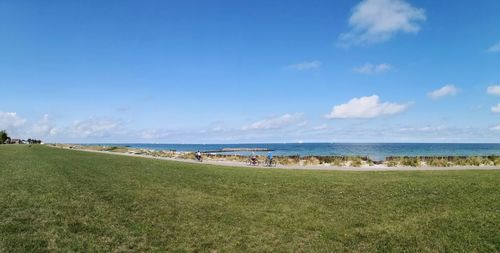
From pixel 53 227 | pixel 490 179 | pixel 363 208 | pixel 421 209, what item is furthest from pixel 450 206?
pixel 53 227

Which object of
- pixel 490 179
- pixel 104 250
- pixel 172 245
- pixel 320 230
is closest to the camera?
pixel 104 250

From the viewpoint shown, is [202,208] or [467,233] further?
[202,208]

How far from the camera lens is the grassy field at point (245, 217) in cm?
987

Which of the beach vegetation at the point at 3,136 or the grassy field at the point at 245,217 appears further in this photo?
the beach vegetation at the point at 3,136

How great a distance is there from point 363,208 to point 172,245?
7957 mm

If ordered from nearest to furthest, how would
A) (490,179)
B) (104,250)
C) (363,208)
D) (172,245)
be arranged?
(104,250) → (172,245) → (363,208) → (490,179)

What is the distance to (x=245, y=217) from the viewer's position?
13.0 m

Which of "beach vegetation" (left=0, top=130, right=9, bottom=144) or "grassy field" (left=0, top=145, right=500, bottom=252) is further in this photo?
"beach vegetation" (left=0, top=130, right=9, bottom=144)

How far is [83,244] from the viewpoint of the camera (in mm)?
9469

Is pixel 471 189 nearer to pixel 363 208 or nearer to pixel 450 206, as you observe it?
pixel 450 206

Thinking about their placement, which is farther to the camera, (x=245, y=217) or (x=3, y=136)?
(x=3, y=136)

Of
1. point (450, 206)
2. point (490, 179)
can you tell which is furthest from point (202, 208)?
point (490, 179)

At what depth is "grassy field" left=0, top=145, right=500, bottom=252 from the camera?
9.87 metres

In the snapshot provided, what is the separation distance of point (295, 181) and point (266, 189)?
4.08 metres
